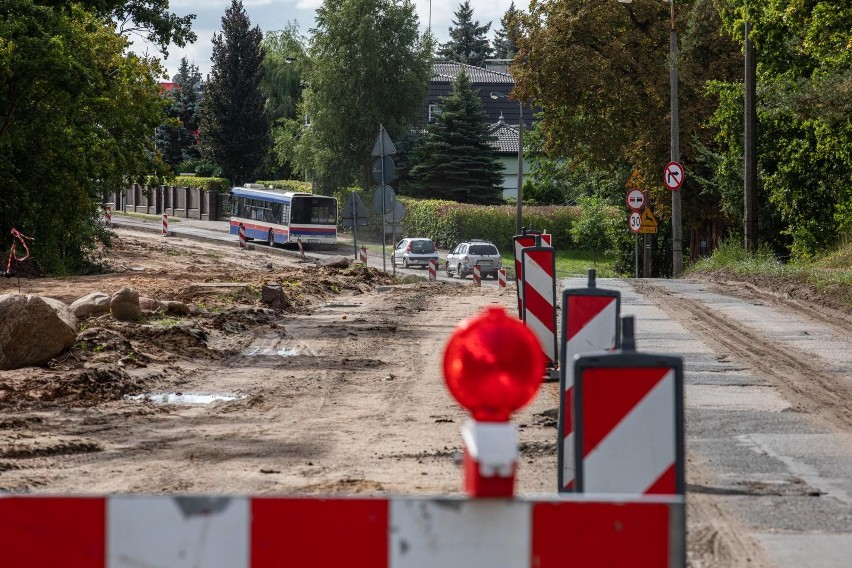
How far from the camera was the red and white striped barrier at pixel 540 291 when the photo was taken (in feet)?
39.2

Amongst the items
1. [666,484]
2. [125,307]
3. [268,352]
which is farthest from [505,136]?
[666,484]

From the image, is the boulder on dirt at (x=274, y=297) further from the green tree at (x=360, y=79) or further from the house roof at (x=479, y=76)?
the house roof at (x=479, y=76)

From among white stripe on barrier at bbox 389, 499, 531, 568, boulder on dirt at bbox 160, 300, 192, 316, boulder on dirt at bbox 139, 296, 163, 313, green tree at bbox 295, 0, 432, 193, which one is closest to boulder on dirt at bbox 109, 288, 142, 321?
boulder on dirt at bbox 139, 296, 163, 313

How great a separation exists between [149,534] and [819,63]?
1246 inches

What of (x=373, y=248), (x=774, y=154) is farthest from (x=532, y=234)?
(x=373, y=248)

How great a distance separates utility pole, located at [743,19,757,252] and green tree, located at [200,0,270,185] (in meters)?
55.5

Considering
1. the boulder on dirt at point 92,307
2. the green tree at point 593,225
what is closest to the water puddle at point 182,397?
the boulder on dirt at point 92,307

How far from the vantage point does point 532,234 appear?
15.3 metres

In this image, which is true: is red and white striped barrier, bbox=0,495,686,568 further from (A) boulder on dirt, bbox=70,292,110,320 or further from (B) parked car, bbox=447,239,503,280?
(B) parked car, bbox=447,239,503,280

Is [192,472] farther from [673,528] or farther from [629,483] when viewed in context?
[673,528]

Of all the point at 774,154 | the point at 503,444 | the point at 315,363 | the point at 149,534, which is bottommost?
the point at 315,363

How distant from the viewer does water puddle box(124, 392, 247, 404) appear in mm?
11672

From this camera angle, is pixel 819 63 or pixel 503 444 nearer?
pixel 503 444

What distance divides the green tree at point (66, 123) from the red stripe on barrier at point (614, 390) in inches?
1063
